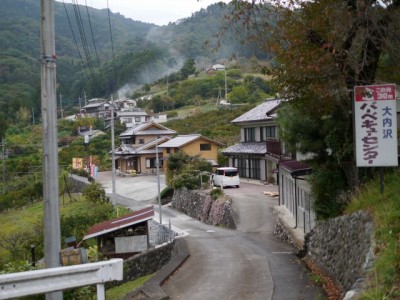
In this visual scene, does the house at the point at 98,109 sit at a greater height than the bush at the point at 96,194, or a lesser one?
greater

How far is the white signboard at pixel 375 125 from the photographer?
350 inches

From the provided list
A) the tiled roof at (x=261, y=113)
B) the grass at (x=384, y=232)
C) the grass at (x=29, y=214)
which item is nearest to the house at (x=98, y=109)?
the grass at (x=29, y=214)

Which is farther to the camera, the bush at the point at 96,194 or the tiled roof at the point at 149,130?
the tiled roof at the point at 149,130

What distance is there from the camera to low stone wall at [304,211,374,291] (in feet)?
24.1

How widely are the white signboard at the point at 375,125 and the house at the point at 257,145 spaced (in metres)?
22.9

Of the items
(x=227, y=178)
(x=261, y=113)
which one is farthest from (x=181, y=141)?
(x=227, y=178)

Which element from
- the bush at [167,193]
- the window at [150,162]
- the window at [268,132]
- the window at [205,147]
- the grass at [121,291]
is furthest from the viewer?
the window at [150,162]

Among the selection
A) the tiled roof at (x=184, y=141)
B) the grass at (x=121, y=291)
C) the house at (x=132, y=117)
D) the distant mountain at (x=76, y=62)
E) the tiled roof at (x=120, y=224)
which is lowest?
the grass at (x=121, y=291)

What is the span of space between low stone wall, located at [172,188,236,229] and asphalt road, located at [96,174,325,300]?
523mm

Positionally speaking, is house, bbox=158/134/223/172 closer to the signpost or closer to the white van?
the white van

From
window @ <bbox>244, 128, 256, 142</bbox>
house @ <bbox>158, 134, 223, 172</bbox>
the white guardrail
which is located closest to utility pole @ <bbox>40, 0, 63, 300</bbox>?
the white guardrail

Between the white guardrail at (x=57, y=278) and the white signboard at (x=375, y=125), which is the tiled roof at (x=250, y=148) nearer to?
the white signboard at (x=375, y=125)

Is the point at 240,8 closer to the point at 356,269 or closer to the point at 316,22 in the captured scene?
the point at 316,22

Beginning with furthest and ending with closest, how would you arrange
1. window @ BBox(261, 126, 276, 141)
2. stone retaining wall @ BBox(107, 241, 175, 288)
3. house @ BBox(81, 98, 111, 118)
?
1. house @ BBox(81, 98, 111, 118)
2. window @ BBox(261, 126, 276, 141)
3. stone retaining wall @ BBox(107, 241, 175, 288)
